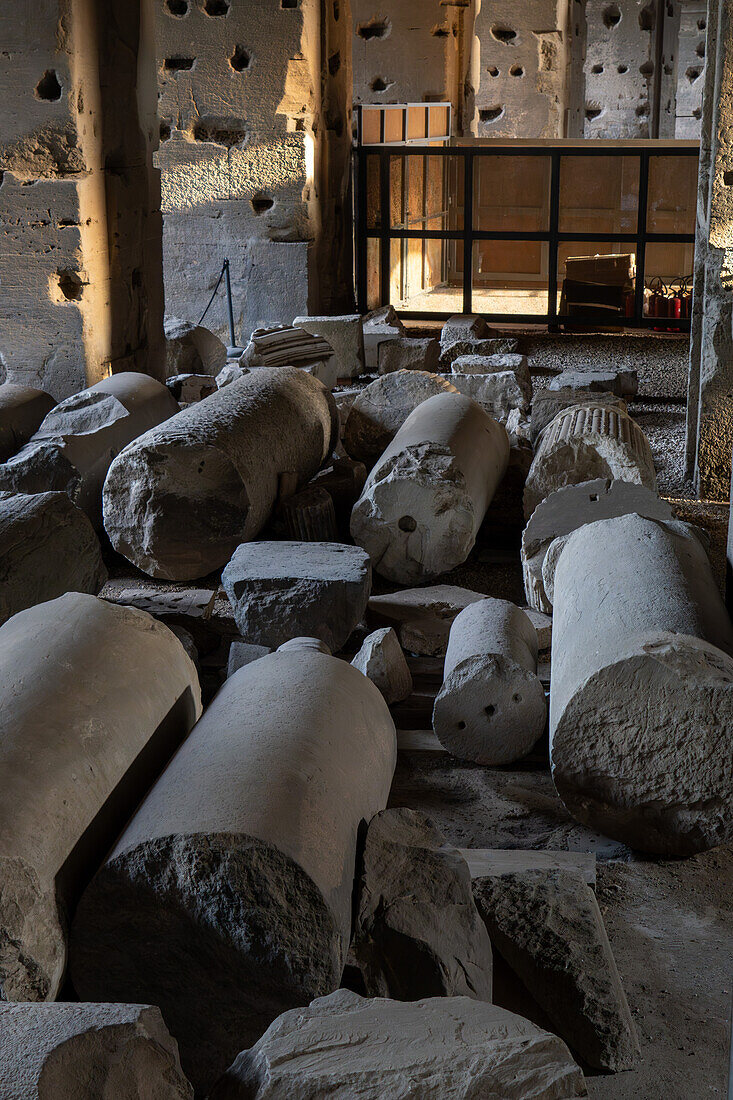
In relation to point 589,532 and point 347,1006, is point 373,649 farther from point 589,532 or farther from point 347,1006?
point 347,1006

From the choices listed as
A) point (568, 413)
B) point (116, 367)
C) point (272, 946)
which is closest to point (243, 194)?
point (116, 367)

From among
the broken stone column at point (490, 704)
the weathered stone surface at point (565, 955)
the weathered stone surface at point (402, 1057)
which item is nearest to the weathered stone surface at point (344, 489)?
the broken stone column at point (490, 704)

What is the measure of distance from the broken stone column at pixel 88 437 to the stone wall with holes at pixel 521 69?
450 inches

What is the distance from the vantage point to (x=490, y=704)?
162 inches

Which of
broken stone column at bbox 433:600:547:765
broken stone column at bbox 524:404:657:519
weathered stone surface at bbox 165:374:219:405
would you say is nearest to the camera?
broken stone column at bbox 433:600:547:765

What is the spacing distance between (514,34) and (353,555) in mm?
14391

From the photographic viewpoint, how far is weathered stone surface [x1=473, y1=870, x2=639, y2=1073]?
2.65m

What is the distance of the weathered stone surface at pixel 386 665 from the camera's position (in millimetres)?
4434

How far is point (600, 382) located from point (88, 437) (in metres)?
4.47

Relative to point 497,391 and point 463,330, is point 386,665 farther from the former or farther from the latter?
point 463,330

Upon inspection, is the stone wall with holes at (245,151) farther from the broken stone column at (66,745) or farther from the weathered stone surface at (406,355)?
the broken stone column at (66,745)

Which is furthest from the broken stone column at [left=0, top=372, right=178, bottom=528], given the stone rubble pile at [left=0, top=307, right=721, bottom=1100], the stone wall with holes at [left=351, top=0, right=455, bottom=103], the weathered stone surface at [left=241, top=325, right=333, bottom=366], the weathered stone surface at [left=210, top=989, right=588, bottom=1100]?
the stone wall with holes at [left=351, top=0, right=455, bottom=103]

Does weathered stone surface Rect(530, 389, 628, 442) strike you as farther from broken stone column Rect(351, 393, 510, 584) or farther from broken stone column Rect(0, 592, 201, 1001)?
broken stone column Rect(0, 592, 201, 1001)

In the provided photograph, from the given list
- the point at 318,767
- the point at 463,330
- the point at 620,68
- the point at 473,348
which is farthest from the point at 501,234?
the point at 620,68
